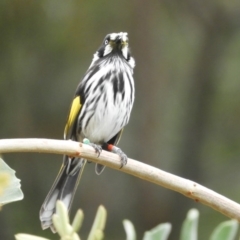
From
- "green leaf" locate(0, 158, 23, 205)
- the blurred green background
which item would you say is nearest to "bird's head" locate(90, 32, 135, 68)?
"green leaf" locate(0, 158, 23, 205)

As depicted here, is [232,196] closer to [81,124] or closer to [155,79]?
[155,79]

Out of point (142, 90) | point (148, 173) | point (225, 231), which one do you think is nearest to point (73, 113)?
point (148, 173)

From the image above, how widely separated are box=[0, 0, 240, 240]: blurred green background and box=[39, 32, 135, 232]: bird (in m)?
2.05

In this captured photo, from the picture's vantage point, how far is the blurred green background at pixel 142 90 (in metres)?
4.55

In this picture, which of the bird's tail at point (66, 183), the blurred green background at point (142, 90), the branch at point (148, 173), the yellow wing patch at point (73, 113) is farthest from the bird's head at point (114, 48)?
the blurred green background at point (142, 90)

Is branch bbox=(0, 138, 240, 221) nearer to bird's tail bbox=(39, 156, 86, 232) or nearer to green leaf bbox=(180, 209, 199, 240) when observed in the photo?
green leaf bbox=(180, 209, 199, 240)

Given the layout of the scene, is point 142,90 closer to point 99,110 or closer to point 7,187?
point 99,110

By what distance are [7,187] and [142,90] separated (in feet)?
13.6

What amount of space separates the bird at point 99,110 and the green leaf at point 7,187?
1.51 m

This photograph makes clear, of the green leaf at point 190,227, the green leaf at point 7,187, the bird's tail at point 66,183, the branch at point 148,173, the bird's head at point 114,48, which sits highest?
the bird's head at point 114,48

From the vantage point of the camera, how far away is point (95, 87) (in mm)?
2361

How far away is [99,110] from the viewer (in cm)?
234

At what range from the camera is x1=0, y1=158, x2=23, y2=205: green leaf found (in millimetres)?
631

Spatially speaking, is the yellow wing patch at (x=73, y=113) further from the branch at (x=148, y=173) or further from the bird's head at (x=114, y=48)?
the branch at (x=148, y=173)
